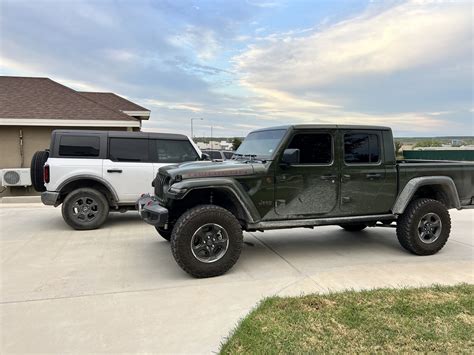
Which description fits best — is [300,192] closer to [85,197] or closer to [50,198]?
[85,197]

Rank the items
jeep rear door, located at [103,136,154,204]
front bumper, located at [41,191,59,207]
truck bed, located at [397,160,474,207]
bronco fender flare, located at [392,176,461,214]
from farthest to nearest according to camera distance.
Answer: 1. jeep rear door, located at [103,136,154,204]
2. front bumper, located at [41,191,59,207]
3. truck bed, located at [397,160,474,207]
4. bronco fender flare, located at [392,176,461,214]

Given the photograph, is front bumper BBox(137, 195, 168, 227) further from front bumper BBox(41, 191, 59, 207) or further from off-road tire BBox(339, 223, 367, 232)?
off-road tire BBox(339, 223, 367, 232)

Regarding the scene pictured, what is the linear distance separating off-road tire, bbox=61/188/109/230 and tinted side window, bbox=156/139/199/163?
1446mm

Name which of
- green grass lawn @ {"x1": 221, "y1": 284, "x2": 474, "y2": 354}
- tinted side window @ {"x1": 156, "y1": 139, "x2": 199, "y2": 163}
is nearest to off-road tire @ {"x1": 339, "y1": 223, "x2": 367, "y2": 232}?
green grass lawn @ {"x1": 221, "y1": 284, "x2": 474, "y2": 354}

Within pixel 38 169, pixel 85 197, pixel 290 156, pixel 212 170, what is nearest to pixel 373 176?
pixel 290 156

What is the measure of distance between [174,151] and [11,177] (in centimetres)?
702

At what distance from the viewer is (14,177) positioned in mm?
12203

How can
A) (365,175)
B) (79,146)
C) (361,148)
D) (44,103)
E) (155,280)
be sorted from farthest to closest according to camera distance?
(44,103) < (79,146) < (361,148) < (365,175) < (155,280)

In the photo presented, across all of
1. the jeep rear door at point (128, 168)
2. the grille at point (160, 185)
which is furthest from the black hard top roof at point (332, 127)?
the jeep rear door at point (128, 168)

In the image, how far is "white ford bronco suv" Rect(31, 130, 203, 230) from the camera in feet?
24.0

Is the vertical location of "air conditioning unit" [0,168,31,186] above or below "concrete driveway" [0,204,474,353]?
above

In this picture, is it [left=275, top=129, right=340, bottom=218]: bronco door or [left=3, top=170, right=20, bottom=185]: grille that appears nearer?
[left=275, top=129, right=340, bottom=218]: bronco door

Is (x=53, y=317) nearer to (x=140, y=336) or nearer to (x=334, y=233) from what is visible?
(x=140, y=336)

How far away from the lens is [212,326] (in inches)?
133
